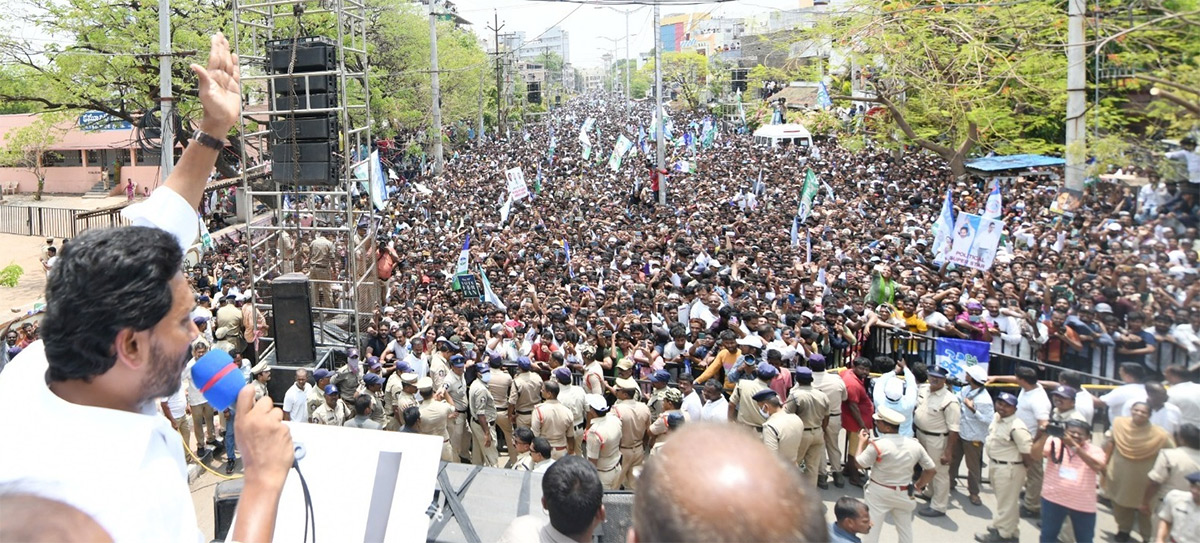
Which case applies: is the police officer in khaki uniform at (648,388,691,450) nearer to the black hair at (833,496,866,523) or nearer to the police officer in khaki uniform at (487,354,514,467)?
the police officer in khaki uniform at (487,354,514,467)

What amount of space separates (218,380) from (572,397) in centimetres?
562

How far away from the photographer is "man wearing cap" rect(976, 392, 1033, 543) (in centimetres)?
618

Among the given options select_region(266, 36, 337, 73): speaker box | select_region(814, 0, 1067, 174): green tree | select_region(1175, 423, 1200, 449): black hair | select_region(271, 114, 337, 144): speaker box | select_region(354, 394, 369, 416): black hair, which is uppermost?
select_region(814, 0, 1067, 174): green tree

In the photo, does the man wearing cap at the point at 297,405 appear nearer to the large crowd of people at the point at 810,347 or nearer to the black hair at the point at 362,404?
the large crowd of people at the point at 810,347

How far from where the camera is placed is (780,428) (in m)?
6.45

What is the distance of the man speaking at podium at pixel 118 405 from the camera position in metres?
1.30

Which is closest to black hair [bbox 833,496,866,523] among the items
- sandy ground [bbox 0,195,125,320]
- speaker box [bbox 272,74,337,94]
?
speaker box [bbox 272,74,337,94]

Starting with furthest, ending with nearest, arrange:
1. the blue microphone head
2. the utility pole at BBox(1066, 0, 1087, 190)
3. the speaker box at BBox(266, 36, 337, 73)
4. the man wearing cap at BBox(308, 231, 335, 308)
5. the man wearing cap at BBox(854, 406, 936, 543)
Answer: the utility pole at BBox(1066, 0, 1087, 190), the man wearing cap at BBox(308, 231, 335, 308), the speaker box at BBox(266, 36, 337, 73), the man wearing cap at BBox(854, 406, 936, 543), the blue microphone head

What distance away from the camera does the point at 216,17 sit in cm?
2195

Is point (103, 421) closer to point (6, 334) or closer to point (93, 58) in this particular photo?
point (6, 334)

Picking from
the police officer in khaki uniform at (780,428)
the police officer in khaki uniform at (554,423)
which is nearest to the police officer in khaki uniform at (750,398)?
the police officer in khaki uniform at (780,428)

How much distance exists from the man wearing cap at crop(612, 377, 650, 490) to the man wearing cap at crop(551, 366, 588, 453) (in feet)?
1.25

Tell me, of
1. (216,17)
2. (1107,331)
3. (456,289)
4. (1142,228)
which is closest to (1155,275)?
(1107,331)

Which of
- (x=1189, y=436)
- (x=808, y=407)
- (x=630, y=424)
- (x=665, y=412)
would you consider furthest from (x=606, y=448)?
(x=1189, y=436)
